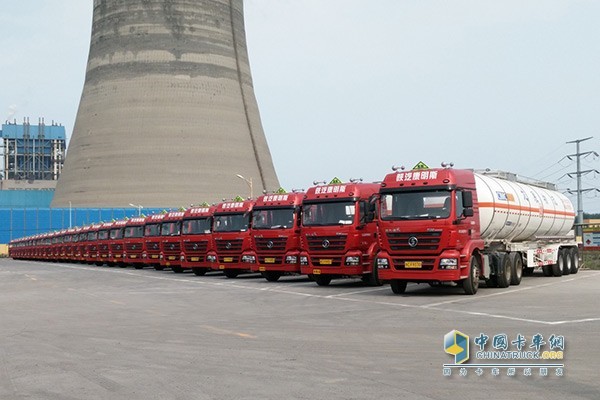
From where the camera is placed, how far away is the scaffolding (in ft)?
398

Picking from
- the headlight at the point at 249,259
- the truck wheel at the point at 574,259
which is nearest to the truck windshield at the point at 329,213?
the headlight at the point at 249,259

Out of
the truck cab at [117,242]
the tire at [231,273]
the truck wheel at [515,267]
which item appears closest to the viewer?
the truck wheel at [515,267]

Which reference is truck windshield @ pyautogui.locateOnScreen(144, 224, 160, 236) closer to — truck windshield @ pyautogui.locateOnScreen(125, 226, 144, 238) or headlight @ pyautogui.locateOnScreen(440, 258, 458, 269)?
truck windshield @ pyautogui.locateOnScreen(125, 226, 144, 238)

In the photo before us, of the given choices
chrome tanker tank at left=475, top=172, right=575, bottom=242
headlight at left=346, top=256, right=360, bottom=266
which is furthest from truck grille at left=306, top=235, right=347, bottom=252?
chrome tanker tank at left=475, top=172, right=575, bottom=242

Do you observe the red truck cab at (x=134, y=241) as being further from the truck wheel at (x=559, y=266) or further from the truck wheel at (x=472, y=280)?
the truck wheel at (x=472, y=280)

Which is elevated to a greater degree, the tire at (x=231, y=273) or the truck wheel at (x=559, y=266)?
the truck wheel at (x=559, y=266)

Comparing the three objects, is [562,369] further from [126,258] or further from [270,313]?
[126,258]

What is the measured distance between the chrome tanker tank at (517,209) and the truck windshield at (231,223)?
9599mm

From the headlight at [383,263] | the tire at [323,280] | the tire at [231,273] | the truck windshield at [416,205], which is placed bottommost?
the tire at [231,273]

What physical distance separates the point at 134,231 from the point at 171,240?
23.5 ft

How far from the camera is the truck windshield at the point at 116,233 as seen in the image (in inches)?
1681

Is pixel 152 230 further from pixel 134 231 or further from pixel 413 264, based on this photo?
pixel 413 264

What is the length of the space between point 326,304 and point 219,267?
12402 millimetres

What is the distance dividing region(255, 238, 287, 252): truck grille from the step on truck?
5.88 meters
